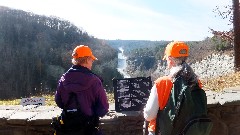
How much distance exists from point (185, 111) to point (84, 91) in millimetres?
1208

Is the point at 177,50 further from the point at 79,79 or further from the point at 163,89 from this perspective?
the point at 79,79

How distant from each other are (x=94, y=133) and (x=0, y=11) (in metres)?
59.5

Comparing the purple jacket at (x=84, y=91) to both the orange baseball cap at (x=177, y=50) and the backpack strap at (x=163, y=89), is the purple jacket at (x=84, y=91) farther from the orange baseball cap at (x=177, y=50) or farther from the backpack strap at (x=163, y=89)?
the orange baseball cap at (x=177, y=50)

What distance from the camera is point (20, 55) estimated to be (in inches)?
2249

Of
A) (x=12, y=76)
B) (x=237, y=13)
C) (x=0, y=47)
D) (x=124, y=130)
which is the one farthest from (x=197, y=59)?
(x=124, y=130)

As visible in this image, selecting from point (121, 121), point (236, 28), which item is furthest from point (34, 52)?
point (121, 121)

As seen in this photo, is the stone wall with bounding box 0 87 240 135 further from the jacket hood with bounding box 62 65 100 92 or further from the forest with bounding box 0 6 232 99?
the forest with bounding box 0 6 232 99

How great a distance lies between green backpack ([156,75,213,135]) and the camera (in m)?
3.32

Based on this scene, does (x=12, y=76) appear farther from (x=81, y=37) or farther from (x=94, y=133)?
(x=94, y=133)

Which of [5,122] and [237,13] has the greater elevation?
[237,13]

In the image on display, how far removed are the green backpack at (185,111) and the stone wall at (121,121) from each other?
1.62 m

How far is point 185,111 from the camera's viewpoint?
3340 millimetres

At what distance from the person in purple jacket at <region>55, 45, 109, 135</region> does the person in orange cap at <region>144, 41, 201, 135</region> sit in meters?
0.78

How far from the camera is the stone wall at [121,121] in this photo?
504 centimetres
